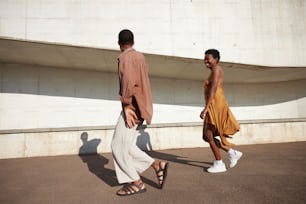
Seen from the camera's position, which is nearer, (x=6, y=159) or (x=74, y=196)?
(x=74, y=196)

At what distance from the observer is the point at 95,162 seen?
15.7ft

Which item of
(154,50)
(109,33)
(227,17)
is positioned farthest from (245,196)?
(227,17)

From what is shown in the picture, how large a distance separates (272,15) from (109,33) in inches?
203

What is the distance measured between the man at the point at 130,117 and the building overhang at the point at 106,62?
3.47m

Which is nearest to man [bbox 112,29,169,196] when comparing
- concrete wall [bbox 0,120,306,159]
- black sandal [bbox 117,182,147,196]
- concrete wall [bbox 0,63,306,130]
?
black sandal [bbox 117,182,147,196]

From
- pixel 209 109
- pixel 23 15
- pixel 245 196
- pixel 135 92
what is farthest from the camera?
pixel 23 15

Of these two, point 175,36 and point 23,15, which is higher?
point 23,15

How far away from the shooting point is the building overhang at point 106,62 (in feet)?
18.3

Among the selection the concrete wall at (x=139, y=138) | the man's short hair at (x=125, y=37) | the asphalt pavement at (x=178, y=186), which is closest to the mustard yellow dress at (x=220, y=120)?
the asphalt pavement at (x=178, y=186)

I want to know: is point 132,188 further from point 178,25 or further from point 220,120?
point 178,25

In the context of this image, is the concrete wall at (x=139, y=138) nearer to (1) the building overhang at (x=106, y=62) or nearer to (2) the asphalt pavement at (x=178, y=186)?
(1) the building overhang at (x=106, y=62)

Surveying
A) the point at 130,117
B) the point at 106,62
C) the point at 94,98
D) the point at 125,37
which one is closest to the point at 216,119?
the point at 130,117

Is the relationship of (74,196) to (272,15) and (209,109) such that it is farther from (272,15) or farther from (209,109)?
(272,15)

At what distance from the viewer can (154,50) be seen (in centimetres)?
589
